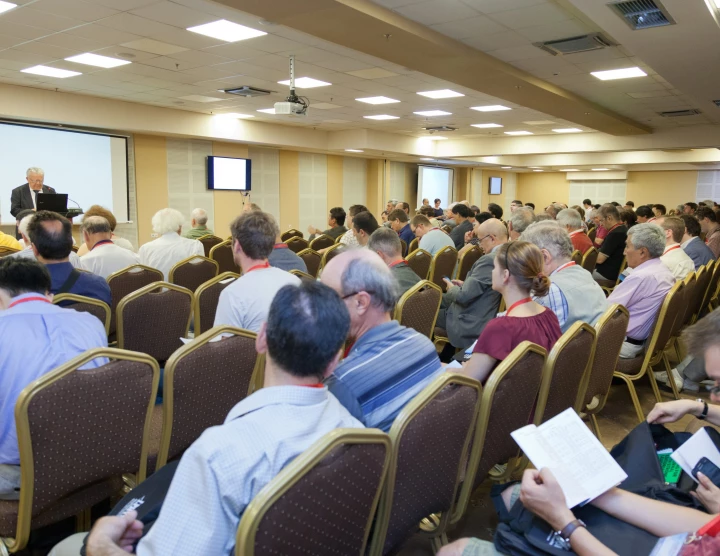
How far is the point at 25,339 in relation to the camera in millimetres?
1787

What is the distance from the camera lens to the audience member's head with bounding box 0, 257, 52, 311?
6.47 feet

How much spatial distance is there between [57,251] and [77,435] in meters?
1.68

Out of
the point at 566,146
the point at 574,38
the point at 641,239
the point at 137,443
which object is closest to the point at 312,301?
the point at 137,443

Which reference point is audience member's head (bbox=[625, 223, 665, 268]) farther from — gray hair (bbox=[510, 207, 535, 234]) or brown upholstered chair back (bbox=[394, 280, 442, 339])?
gray hair (bbox=[510, 207, 535, 234])

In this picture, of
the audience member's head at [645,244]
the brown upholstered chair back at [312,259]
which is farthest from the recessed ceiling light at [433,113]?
the audience member's head at [645,244]

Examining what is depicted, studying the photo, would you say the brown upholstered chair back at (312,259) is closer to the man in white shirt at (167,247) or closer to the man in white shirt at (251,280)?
the man in white shirt at (167,247)

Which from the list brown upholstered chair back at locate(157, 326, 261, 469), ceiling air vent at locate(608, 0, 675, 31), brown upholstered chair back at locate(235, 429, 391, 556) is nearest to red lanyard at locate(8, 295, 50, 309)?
brown upholstered chair back at locate(157, 326, 261, 469)

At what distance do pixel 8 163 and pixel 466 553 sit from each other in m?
10.2

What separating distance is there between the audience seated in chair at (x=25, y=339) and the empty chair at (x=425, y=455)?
120 centimetres

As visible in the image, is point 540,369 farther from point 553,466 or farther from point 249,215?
point 249,215

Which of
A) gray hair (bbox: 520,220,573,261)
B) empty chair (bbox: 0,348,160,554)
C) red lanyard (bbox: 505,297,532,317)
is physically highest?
gray hair (bbox: 520,220,573,261)

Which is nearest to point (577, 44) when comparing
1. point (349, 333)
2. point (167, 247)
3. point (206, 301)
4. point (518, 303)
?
point (518, 303)

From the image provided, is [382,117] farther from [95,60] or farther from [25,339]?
[25,339]

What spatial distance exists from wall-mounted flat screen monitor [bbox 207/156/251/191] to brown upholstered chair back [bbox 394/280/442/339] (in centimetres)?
1023
